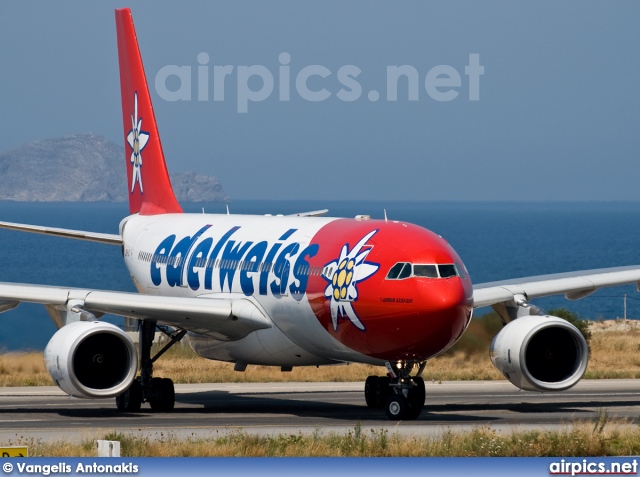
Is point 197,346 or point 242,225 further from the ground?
point 242,225

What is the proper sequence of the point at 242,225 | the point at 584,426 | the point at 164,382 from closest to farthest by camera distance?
the point at 584,426 < the point at 164,382 < the point at 242,225

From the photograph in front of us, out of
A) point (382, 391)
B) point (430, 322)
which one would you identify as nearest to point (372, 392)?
point (382, 391)

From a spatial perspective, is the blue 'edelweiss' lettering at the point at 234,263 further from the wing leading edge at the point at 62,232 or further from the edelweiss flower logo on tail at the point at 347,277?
the wing leading edge at the point at 62,232

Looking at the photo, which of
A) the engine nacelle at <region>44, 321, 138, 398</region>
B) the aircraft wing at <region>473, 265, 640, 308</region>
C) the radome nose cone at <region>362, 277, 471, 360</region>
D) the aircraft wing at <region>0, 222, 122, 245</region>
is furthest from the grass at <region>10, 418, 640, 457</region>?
the aircraft wing at <region>0, 222, 122, 245</region>

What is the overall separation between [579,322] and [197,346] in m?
24.5

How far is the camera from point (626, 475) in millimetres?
15555

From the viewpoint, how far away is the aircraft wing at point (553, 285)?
3081 centimetres

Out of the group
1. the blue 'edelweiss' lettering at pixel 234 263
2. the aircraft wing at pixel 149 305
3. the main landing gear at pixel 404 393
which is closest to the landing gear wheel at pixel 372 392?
the aircraft wing at pixel 149 305

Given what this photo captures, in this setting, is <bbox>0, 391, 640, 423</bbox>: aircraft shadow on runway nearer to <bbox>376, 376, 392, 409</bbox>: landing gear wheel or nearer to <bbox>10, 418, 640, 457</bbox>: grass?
<bbox>376, 376, 392, 409</bbox>: landing gear wheel

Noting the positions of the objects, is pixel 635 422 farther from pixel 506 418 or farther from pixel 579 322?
pixel 579 322

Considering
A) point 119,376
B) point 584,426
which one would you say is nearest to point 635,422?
point 584,426

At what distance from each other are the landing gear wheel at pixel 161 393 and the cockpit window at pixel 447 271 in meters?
8.05

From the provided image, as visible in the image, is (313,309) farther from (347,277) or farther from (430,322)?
(430,322)

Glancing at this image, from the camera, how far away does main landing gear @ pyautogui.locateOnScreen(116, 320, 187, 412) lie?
102 ft
